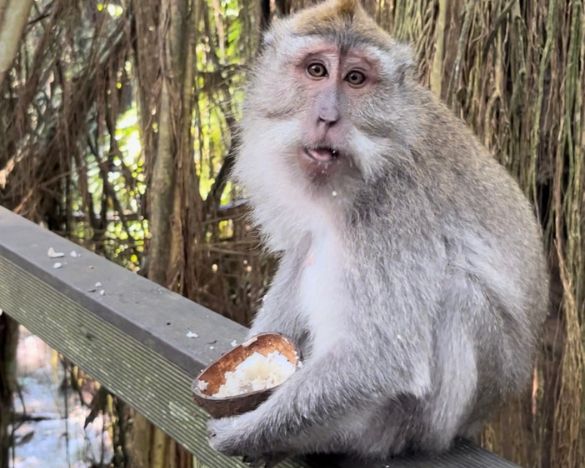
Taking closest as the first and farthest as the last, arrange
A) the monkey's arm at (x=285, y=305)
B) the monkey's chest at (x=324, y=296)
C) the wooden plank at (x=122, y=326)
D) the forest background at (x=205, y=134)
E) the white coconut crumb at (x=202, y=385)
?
the white coconut crumb at (x=202, y=385) → the monkey's chest at (x=324, y=296) → the wooden plank at (x=122, y=326) → the monkey's arm at (x=285, y=305) → the forest background at (x=205, y=134)

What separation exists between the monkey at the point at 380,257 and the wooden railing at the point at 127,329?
10 centimetres

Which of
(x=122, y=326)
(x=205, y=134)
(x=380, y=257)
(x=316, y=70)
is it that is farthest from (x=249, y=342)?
(x=205, y=134)

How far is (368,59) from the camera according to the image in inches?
73.4

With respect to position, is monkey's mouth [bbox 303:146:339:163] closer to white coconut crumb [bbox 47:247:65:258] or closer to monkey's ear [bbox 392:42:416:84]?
monkey's ear [bbox 392:42:416:84]

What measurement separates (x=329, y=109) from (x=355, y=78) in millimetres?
143

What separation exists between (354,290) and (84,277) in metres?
0.91

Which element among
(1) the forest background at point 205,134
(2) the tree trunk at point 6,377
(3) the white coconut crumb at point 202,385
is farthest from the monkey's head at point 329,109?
(2) the tree trunk at point 6,377

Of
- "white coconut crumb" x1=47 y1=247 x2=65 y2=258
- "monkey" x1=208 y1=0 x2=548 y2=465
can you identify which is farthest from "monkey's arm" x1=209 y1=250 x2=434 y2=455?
"white coconut crumb" x1=47 y1=247 x2=65 y2=258

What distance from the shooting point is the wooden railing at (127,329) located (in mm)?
1912

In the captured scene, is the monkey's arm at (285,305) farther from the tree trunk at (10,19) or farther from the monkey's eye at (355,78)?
the tree trunk at (10,19)

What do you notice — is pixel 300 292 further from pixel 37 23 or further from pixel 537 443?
pixel 37 23

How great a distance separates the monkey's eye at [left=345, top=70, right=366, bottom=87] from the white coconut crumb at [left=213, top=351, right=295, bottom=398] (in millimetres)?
591

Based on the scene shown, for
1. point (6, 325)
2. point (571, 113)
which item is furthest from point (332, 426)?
point (6, 325)

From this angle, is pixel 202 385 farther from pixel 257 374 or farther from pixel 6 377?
pixel 6 377
